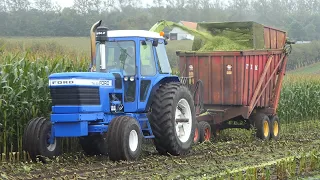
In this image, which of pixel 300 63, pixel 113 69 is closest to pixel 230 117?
pixel 113 69

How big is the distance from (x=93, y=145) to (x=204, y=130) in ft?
12.5

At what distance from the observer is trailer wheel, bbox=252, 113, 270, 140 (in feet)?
50.1

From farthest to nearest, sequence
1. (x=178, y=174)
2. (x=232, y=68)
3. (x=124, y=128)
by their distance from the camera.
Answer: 1. (x=232, y=68)
2. (x=124, y=128)
3. (x=178, y=174)

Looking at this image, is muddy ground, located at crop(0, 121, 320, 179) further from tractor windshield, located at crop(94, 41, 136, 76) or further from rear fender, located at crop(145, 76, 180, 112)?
tractor windshield, located at crop(94, 41, 136, 76)

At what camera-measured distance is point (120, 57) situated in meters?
10.5

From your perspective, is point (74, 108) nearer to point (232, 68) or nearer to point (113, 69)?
point (113, 69)

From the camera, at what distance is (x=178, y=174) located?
841 cm

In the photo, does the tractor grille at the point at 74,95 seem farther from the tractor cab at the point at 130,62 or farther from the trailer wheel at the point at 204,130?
the trailer wheel at the point at 204,130

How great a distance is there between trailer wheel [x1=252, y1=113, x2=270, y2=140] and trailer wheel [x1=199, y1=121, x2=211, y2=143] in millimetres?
1579

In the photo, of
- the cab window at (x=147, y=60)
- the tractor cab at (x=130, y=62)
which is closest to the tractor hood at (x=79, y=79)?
the tractor cab at (x=130, y=62)

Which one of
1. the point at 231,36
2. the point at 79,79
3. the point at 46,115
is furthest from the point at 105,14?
the point at 79,79

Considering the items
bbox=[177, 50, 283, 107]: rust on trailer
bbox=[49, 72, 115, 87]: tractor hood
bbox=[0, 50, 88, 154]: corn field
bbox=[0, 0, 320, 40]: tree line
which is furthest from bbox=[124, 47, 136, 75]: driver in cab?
bbox=[0, 0, 320, 40]: tree line

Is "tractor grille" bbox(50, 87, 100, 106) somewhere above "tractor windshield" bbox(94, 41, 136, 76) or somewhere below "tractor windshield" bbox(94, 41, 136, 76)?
below

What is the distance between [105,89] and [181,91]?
5.30 feet
